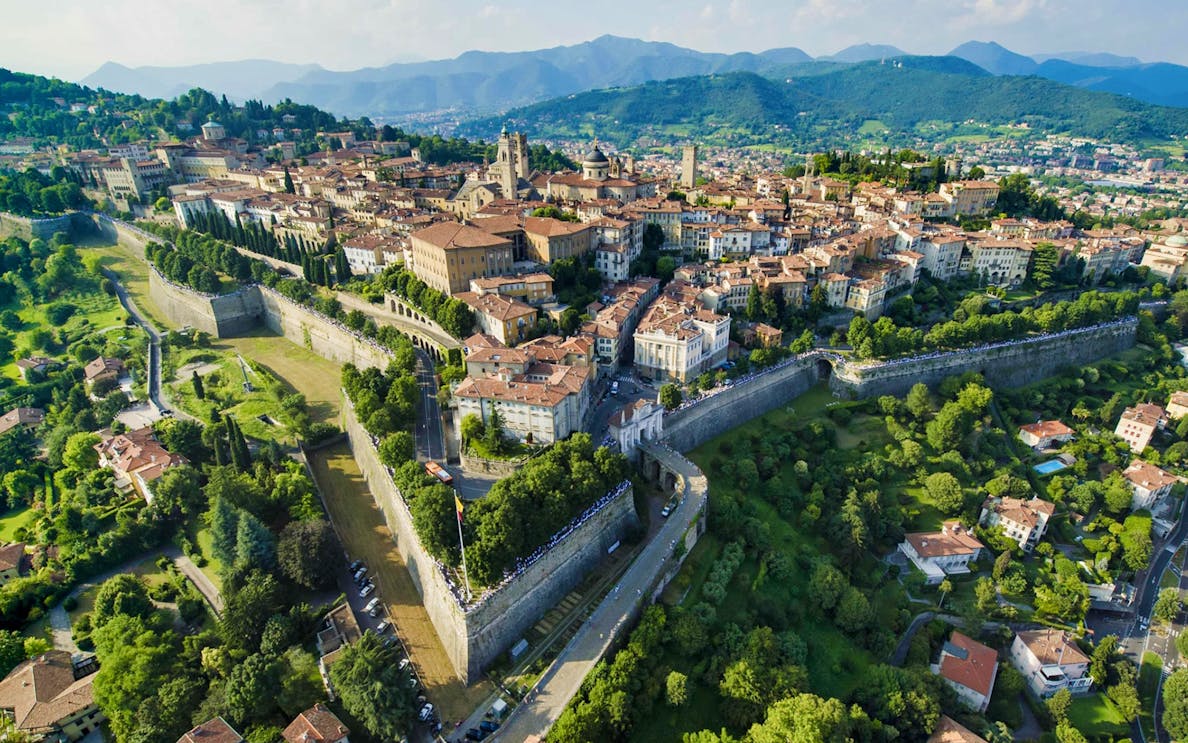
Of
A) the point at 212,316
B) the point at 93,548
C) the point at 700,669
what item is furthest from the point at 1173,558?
the point at 212,316

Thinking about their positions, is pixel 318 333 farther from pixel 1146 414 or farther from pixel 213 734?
pixel 1146 414

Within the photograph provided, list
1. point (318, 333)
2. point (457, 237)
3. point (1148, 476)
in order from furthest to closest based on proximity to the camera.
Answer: point (318, 333) < point (457, 237) < point (1148, 476)

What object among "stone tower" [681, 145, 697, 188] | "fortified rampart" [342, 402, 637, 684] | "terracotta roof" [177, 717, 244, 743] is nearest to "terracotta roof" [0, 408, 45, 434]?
"fortified rampart" [342, 402, 637, 684]

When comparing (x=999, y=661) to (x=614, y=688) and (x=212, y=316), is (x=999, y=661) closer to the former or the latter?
(x=614, y=688)

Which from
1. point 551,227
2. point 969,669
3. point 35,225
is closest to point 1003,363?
point 969,669

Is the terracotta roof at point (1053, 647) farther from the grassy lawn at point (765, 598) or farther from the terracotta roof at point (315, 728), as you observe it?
the terracotta roof at point (315, 728)

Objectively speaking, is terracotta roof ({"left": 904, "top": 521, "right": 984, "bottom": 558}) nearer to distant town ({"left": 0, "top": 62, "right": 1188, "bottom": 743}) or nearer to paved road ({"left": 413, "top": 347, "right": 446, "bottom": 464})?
distant town ({"left": 0, "top": 62, "right": 1188, "bottom": 743})

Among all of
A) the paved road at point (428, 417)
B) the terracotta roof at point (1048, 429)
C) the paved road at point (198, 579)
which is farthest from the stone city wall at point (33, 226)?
the terracotta roof at point (1048, 429)
